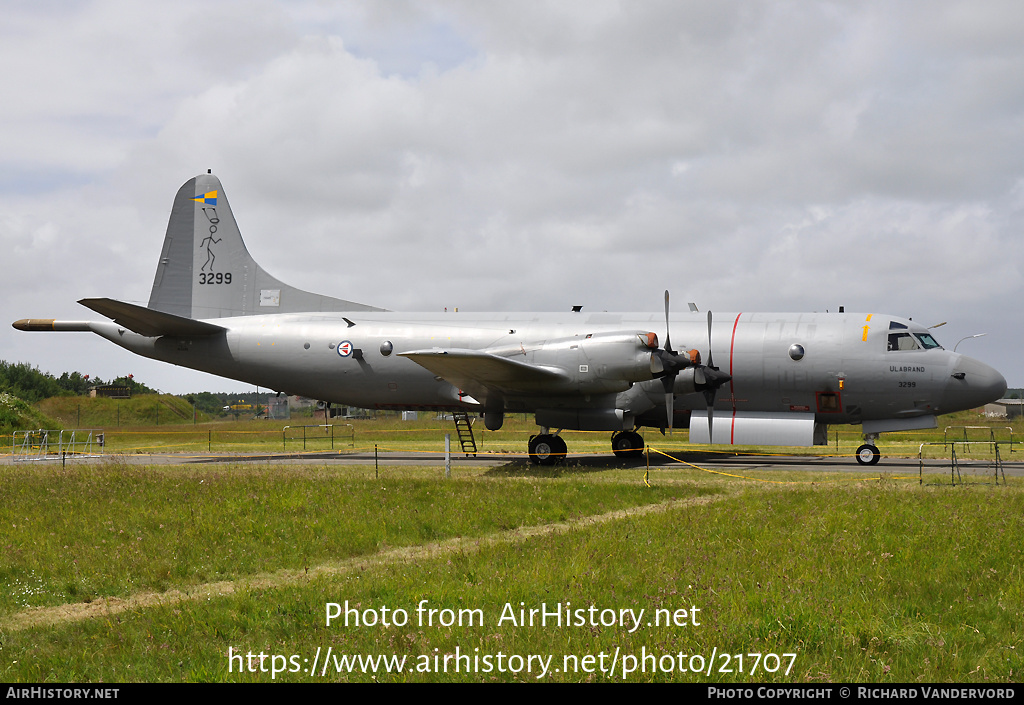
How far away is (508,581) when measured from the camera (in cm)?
927

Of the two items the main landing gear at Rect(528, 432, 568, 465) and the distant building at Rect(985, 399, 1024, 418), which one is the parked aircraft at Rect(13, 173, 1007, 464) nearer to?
the main landing gear at Rect(528, 432, 568, 465)

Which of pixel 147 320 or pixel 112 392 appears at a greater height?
pixel 147 320

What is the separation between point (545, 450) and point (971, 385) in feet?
43.8

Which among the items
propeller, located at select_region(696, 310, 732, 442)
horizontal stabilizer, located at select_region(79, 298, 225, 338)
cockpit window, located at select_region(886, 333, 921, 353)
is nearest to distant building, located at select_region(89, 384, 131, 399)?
horizontal stabilizer, located at select_region(79, 298, 225, 338)

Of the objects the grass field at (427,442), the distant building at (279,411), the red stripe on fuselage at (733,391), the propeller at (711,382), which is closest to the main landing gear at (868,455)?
the grass field at (427,442)

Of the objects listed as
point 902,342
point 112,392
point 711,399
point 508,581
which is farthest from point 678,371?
point 112,392

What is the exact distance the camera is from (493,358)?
21.8 m

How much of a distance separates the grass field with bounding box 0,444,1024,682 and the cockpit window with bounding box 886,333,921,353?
771 cm

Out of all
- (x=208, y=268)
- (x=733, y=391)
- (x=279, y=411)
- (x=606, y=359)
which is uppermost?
(x=208, y=268)

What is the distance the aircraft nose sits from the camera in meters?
23.5

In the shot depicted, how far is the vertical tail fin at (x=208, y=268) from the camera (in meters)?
31.0

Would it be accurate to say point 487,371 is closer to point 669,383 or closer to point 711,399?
point 669,383

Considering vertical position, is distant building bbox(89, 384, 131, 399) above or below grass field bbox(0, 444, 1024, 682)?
above
